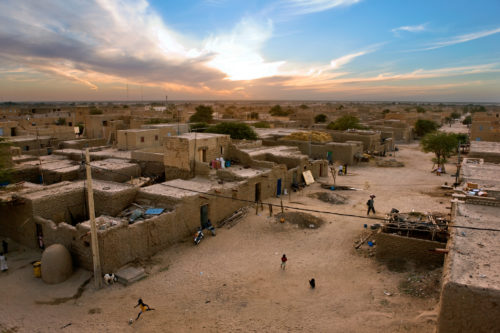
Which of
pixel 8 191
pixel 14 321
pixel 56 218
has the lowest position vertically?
pixel 14 321

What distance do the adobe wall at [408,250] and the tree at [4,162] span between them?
16.5 meters

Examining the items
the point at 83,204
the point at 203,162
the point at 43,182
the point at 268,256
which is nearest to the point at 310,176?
the point at 203,162

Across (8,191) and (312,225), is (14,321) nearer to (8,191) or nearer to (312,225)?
(8,191)

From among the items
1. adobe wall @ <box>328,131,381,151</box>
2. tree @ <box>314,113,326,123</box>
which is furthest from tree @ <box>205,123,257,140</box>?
tree @ <box>314,113,326,123</box>

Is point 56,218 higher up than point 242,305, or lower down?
higher up

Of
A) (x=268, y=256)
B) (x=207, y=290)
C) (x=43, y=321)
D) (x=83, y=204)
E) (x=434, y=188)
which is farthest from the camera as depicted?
(x=434, y=188)

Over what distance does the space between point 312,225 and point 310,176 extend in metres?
8.86

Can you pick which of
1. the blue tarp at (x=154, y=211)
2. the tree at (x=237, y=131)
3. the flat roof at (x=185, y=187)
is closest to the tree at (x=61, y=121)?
the tree at (x=237, y=131)

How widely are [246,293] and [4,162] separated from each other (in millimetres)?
14107

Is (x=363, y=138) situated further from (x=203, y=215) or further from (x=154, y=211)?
(x=154, y=211)

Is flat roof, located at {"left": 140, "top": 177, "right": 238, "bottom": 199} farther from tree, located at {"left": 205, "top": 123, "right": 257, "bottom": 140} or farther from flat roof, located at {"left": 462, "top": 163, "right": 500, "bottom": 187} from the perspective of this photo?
tree, located at {"left": 205, "top": 123, "right": 257, "bottom": 140}

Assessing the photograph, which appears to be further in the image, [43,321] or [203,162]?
[203,162]

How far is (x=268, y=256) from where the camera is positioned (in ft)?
42.8

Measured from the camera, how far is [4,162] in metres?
16.6
